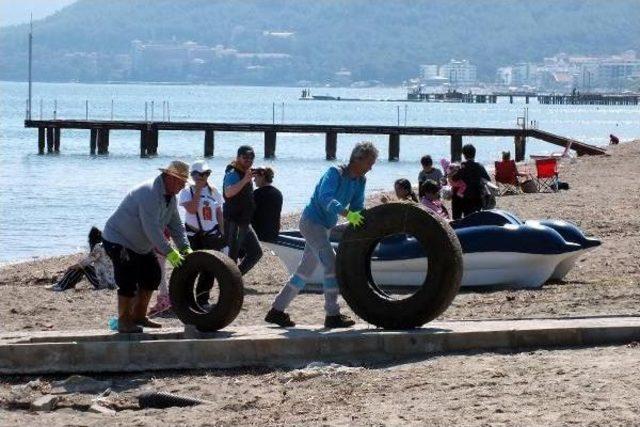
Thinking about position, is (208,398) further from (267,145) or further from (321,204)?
(267,145)

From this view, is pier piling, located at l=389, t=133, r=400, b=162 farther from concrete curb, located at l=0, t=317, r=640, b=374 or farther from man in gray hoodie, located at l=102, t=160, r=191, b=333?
concrete curb, located at l=0, t=317, r=640, b=374

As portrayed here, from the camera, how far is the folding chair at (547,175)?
100 feet

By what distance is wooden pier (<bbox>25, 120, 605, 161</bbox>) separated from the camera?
57.5 metres

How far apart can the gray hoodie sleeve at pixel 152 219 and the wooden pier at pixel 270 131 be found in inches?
1685

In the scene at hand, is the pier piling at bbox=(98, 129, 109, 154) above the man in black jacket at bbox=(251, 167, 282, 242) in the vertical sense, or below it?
below

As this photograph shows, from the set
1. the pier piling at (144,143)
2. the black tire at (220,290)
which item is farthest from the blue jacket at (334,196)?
the pier piling at (144,143)

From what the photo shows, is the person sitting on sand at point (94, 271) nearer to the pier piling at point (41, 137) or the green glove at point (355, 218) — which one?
the green glove at point (355, 218)

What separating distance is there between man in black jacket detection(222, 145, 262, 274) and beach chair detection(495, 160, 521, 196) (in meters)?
15.7

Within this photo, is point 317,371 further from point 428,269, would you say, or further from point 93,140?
point 93,140

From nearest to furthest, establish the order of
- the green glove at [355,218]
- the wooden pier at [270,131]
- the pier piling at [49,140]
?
1. the green glove at [355,218]
2. the wooden pier at [270,131]
3. the pier piling at [49,140]

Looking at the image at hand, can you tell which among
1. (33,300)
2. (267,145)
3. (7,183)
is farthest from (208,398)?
(267,145)

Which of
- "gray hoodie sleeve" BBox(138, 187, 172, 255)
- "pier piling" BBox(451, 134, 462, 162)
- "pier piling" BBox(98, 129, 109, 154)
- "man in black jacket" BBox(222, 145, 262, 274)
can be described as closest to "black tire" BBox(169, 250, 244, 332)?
"gray hoodie sleeve" BBox(138, 187, 172, 255)

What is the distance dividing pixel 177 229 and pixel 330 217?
45.4 inches

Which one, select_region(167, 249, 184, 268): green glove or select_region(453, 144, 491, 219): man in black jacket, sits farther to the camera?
select_region(453, 144, 491, 219): man in black jacket
